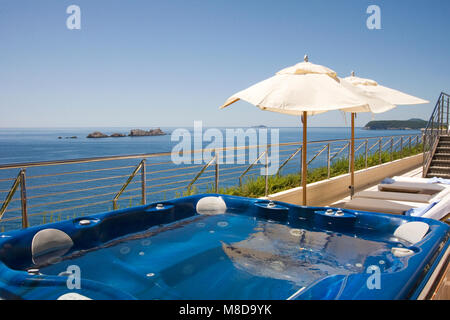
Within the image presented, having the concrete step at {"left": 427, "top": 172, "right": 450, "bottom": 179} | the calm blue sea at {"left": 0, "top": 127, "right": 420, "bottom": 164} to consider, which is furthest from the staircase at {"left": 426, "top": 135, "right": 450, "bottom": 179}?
the calm blue sea at {"left": 0, "top": 127, "right": 420, "bottom": 164}

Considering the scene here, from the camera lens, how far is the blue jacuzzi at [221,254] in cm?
166

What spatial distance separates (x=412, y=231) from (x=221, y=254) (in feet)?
5.15

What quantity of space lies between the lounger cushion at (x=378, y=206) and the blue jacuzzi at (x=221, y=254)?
77 centimetres

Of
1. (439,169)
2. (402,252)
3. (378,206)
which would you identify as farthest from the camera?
(439,169)

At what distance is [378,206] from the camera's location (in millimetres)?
3832

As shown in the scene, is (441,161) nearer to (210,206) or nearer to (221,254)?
(210,206)

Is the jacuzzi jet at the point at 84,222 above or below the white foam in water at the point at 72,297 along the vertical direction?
below

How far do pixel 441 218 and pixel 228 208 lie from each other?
225 centimetres

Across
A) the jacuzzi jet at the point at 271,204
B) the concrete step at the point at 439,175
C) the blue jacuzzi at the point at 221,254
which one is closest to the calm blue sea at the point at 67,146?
the concrete step at the point at 439,175

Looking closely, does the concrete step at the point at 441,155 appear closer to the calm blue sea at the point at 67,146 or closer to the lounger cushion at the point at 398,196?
the lounger cushion at the point at 398,196

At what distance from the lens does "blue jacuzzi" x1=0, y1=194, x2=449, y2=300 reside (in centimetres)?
166

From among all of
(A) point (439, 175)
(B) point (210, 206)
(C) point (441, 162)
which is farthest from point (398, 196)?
(C) point (441, 162)

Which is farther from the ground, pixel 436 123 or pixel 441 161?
pixel 436 123

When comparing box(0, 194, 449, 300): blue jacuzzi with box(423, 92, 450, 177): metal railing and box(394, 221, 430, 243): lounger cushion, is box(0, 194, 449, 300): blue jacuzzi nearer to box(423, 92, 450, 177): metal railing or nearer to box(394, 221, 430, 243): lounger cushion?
box(394, 221, 430, 243): lounger cushion
